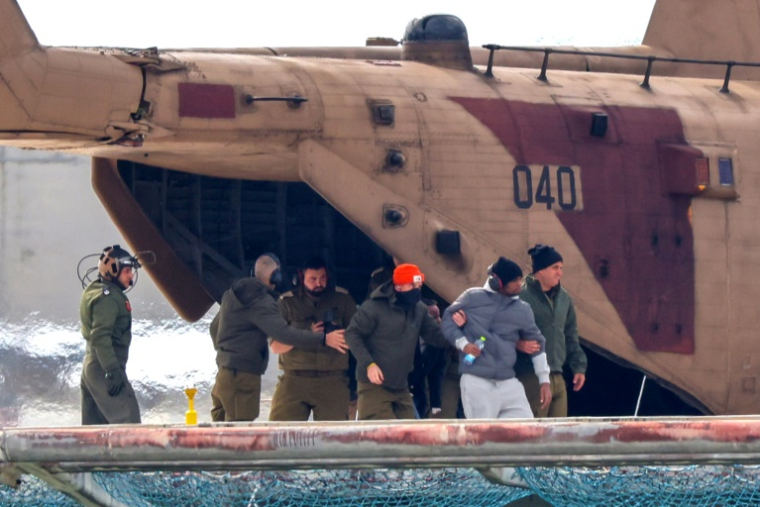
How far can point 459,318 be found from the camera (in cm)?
1123

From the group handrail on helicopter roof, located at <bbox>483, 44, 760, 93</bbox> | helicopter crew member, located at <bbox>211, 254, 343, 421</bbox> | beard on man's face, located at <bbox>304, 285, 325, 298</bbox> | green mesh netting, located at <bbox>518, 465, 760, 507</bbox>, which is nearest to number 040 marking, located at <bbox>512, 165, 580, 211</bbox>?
handrail on helicopter roof, located at <bbox>483, 44, 760, 93</bbox>

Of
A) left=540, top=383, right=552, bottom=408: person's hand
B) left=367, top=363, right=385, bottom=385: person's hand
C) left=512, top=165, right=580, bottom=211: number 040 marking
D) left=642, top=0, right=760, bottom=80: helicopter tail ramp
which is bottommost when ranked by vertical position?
left=540, top=383, right=552, bottom=408: person's hand

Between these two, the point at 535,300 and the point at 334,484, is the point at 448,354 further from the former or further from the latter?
the point at 334,484

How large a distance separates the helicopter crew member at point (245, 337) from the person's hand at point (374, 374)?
80 centimetres

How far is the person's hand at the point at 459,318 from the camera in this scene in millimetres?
11219

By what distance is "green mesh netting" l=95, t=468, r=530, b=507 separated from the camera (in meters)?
7.27

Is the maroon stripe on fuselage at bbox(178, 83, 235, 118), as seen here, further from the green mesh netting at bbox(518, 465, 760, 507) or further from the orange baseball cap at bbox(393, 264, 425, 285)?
the green mesh netting at bbox(518, 465, 760, 507)

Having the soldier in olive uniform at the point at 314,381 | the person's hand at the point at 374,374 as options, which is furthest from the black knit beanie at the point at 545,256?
the soldier in olive uniform at the point at 314,381

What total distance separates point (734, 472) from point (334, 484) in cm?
182

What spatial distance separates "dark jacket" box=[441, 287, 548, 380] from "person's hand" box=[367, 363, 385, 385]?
1.99 feet

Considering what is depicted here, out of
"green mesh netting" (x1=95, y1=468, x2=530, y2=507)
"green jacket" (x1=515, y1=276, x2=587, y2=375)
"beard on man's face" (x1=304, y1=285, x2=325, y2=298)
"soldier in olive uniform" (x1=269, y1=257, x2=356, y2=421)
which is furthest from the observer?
"beard on man's face" (x1=304, y1=285, x2=325, y2=298)

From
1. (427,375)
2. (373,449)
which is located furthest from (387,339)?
(373,449)

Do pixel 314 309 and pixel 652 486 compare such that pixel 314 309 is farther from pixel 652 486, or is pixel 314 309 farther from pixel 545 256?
pixel 652 486

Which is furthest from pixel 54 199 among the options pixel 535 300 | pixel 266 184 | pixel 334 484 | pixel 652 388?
pixel 334 484
